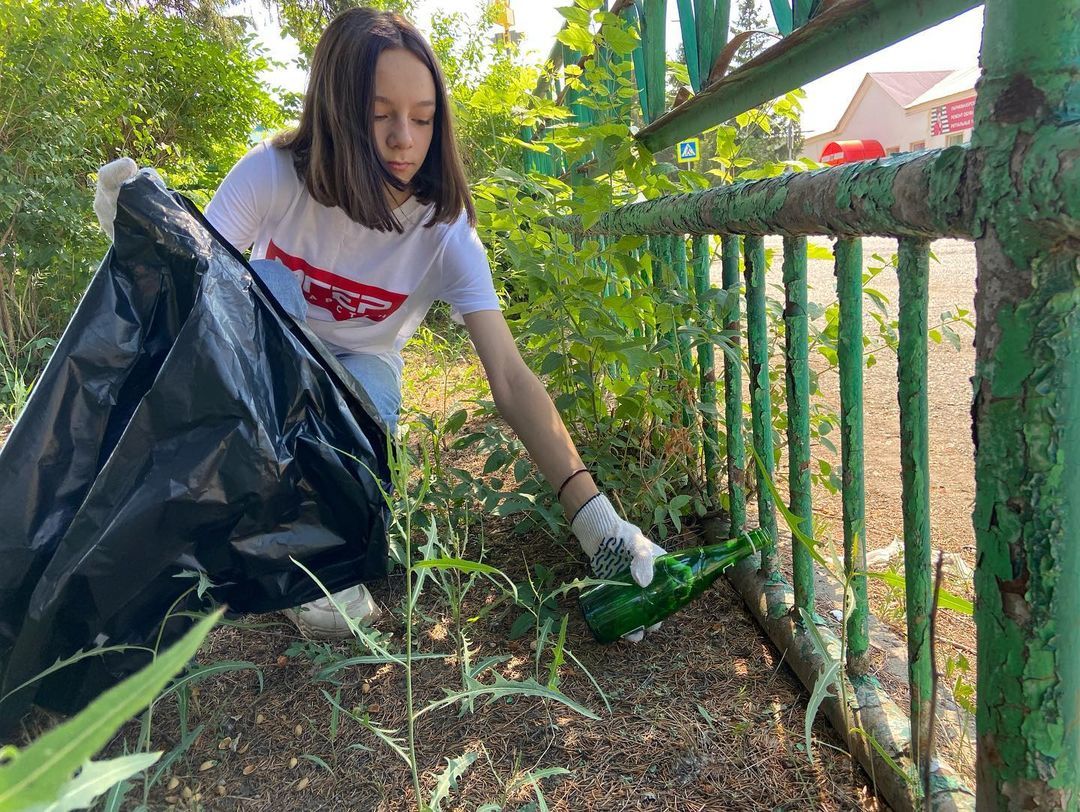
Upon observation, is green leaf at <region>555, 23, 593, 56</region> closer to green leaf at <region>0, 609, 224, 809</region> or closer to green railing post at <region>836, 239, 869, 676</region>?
green railing post at <region>836, 239, 869, 676</region>

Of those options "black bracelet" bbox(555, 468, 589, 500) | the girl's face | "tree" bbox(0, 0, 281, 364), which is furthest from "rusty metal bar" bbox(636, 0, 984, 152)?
"tree" bbox(0, 0, 281, 364)

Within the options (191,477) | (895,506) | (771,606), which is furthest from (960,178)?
(895,506)

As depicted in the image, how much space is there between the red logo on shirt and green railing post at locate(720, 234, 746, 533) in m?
0.99

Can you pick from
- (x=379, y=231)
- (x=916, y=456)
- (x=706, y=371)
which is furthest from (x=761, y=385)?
(x=379, y=231)

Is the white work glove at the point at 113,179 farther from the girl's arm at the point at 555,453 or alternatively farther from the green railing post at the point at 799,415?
the green railing post at the point at 799,415

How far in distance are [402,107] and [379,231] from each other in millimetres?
342

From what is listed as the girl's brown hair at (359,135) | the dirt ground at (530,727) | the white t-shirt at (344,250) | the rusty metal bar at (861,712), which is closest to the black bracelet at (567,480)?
the dirt ground at (530,727)

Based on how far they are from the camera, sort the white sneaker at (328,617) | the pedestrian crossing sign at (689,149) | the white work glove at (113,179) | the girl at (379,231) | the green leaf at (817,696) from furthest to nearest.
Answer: the pedestrian crossing sign at (689,149), the girl at (379,231), the white sneaker at (328,617), the white work glove at (113,179), the green leaf at (817,696)

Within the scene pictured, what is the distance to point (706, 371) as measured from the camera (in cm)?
173

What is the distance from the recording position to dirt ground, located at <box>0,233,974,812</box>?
3.62 feet

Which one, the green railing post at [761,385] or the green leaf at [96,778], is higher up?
the green leaf at [96,778]

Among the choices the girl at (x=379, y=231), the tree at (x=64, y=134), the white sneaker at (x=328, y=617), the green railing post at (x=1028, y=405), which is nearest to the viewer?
the green railing post at (x=1028, y=405)

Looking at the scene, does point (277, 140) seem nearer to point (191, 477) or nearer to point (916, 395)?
point (191, 477)

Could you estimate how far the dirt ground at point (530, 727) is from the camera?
110 centimetres
